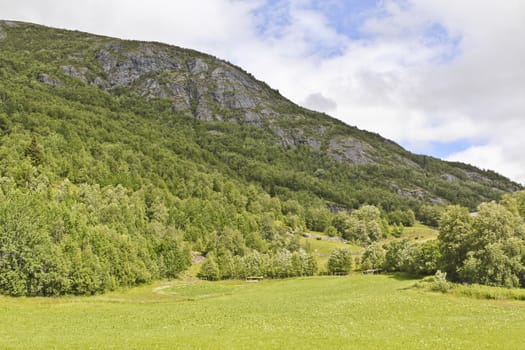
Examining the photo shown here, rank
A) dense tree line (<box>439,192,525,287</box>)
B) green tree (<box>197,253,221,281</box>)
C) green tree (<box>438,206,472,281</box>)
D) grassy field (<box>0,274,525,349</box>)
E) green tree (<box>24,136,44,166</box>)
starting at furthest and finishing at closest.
→ 1. green tree (<box>24,136,44,166</box>)
2. green tree (<box>197,253,221,281</box>)
3. green tree (<box>438,206,472,281</box>)
4. dense tree line (<box>439,192,525,287</box>)
5. grassy field (<box>0,274,525,349</box>)

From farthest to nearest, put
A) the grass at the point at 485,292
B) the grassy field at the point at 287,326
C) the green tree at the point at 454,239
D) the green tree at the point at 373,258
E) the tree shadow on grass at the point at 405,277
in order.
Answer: the green tree at the point at 373,258, the tree shadow on grass at the point at 405,277, the green tree at the point at 454,239, the grass at the point at 485,292, the grassy field at the point at 287,326

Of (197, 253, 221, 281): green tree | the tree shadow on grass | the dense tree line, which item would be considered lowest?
(197, 253, 221, 281): green tree

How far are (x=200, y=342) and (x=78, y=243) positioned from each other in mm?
76478

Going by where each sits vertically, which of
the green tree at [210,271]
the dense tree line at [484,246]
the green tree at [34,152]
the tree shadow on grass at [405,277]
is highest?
the green tree at [34,152]

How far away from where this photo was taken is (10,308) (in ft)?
196

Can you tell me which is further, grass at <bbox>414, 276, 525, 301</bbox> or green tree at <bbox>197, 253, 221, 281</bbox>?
green tree at <bbox>197, 253, 221, 281</bbox>

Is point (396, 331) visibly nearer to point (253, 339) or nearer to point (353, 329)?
point (353, 329)

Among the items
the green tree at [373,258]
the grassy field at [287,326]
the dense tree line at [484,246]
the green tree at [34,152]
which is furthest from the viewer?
the green tree at [34,152]

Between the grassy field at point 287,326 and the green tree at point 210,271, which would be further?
the green tree at point 210,271

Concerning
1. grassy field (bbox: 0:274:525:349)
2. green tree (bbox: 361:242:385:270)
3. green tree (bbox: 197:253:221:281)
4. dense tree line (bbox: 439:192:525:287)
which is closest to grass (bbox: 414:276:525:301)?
grassy field (bbox: 0:274:525:349)

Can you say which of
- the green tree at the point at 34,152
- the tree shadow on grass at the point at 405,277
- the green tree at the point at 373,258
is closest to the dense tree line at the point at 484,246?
the tree shadow on grass at the point at 405,277

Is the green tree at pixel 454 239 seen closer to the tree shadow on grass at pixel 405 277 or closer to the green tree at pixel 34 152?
the tree shadow on grass at pixel 405 277

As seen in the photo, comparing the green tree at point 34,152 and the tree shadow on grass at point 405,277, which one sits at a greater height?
the green tree at point 34,152

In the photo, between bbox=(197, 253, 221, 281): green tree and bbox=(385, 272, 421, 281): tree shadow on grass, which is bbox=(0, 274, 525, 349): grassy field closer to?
bbox=(385, 272, 421, 281): tree shadow on grass
